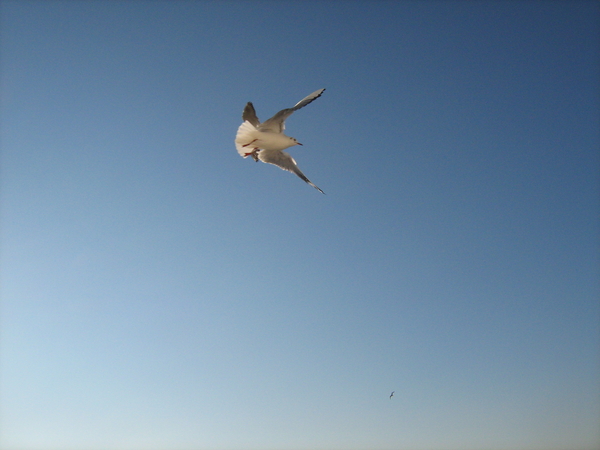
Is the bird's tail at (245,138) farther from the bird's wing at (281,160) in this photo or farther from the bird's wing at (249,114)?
the bird's wing at (281,160)

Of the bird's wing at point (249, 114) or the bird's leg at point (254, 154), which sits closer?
the bird's wing at point (249, 114)

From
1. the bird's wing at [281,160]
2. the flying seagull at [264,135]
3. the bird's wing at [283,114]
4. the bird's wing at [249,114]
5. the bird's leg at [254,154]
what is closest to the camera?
the bird's wing at [249,114]

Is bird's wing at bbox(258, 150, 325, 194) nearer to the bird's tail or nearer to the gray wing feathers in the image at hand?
the bird's tail

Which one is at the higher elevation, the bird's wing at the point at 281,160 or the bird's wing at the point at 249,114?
the bird's wing at the point at 281,160

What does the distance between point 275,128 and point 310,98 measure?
91 centimetres

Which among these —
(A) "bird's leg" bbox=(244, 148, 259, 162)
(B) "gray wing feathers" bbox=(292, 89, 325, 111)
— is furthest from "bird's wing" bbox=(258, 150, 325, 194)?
(B) "gray wing feathers" bbox=(292, 89, 325, 111)

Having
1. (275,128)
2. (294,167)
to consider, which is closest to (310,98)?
(275,128)

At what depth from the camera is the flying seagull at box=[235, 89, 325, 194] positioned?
24.0 feet

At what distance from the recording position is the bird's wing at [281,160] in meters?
8.49

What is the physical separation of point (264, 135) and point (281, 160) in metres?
1.13

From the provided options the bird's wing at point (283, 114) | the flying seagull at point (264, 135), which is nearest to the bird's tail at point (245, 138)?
the flying seagull at point (264, 135)

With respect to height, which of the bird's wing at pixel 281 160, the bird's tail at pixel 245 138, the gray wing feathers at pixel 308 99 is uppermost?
the gray wing feathers at pixel 308 99

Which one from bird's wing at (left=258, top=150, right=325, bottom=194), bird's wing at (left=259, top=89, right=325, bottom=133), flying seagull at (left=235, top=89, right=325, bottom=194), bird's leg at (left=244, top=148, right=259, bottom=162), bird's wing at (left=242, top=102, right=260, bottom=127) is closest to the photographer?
bird's wing at (left=242, top=102, right=260, bottom=127)

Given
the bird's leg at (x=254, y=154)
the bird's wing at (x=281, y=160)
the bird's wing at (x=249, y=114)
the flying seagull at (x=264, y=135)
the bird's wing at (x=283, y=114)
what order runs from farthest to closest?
the bird's wing at (x=281, y=160) < the bird's leg at (x=254, y=154) < the bird's wing at (x=283, y=114) < the flying seagull at (x=264, y=135) < the bird's wing at (x=249, y=114)
